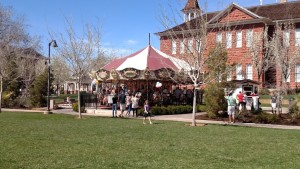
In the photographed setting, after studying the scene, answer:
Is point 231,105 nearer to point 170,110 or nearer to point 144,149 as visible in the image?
point 170,110

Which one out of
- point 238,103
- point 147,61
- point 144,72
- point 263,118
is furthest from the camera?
point 147,61

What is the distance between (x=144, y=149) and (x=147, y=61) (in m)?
17.7

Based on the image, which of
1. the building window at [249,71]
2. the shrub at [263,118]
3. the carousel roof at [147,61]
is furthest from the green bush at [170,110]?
the building window at [249,71]

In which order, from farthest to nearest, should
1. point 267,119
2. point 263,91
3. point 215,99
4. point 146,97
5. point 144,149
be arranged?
point 263,91, point 146,97, point 215,99, point 267,119, point 144,149

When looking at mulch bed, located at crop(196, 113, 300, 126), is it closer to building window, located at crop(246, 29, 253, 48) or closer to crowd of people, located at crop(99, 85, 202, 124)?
crowd of people, located at crop(99, 85, 202, 124)

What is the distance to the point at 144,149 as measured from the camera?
35.2 ft

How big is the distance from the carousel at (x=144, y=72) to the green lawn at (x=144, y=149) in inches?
475

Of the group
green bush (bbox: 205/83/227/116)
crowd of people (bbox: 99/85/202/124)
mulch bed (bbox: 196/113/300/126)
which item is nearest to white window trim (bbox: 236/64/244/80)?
crowd of people (bbox: 99/85/202/124)

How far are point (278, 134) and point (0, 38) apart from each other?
25.7m

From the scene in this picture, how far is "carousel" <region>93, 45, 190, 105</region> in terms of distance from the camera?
27406 mm

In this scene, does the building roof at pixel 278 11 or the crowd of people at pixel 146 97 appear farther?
the building roof at pixel 278 11

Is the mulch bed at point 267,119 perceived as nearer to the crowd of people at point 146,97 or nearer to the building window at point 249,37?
the crowd of people at point 146,97

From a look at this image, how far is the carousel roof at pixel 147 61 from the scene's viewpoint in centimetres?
2758

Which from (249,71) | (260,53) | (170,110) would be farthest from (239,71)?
(170,110)
